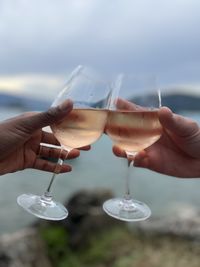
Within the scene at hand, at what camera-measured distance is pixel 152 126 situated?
1177 mm

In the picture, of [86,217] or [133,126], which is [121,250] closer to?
[86,217]

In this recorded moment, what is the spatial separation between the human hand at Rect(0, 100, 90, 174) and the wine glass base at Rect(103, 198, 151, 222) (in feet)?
0.50

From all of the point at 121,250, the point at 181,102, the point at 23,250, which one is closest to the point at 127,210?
the point at 181,102

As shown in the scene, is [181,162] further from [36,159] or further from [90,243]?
[90,243]

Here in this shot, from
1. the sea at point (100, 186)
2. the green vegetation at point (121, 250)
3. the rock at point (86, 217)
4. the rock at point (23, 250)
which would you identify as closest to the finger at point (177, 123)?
the rock at point (23, 250)

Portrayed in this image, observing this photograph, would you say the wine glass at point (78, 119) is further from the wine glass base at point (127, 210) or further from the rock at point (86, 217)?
the rock at point (86, 217)

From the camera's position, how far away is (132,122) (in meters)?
1.16

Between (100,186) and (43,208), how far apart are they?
4935mm

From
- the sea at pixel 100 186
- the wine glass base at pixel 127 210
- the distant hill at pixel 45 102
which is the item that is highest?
the distant hill at pixel 45 102

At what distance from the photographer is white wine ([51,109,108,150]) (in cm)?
114

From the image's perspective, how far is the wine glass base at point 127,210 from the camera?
1290 mm

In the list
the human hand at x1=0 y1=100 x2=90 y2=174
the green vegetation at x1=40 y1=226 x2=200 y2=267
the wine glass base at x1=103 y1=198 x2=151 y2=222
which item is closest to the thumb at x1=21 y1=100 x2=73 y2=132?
the human hand at x1=0 y1=100 x2=90 y2=174

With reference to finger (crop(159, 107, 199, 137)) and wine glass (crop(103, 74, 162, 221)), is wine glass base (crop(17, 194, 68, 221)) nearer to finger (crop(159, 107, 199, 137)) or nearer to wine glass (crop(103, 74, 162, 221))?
wine glass (crop(103, 74, 162, 221))

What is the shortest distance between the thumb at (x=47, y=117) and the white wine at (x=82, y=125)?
1 centimetres
